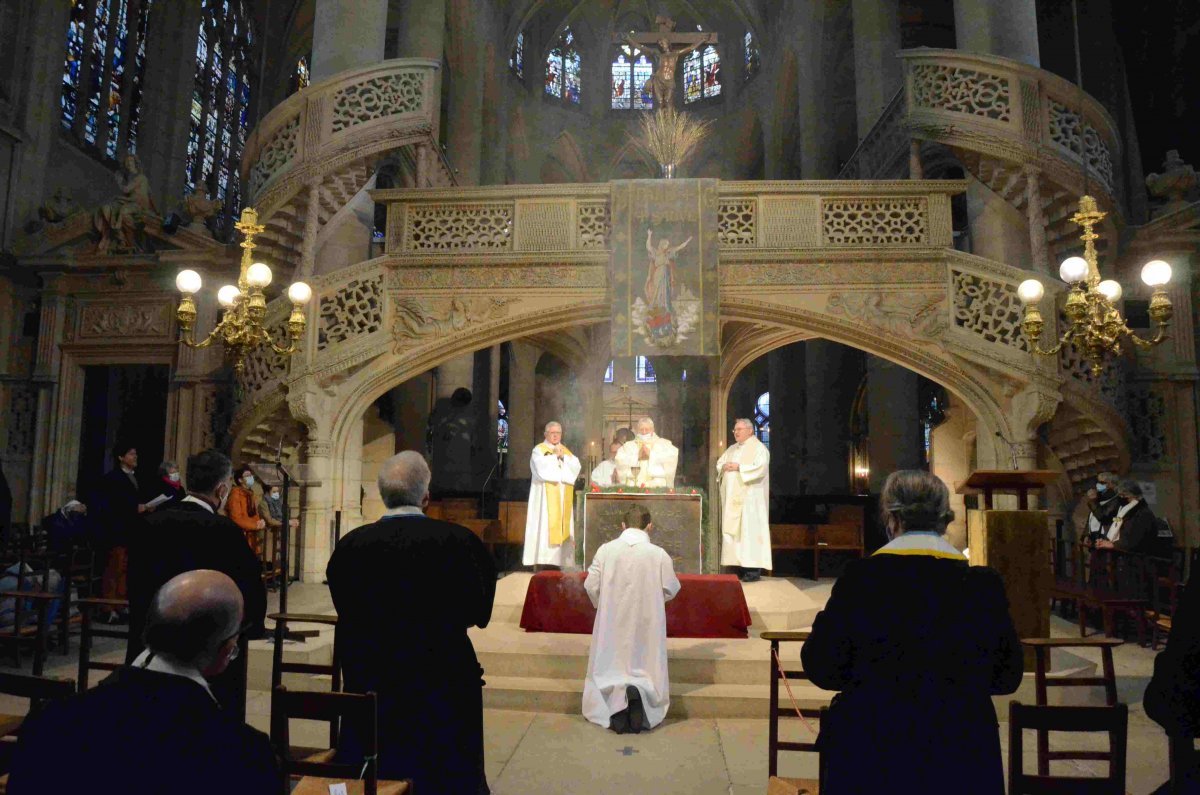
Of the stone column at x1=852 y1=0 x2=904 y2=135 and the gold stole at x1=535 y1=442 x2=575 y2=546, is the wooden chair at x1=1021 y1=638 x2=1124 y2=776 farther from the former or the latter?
the stone column at x1=852 y1=0 x2=904 y2=135

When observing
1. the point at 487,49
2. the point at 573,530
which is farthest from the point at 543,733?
the point at 487,49

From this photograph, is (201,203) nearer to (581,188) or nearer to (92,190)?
(92,190)

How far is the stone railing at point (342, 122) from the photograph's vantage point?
1007 centimetres

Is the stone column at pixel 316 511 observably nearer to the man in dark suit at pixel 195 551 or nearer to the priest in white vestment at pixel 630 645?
the priest in white vestment at pixel 630 645

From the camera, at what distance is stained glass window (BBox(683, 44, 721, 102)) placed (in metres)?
27.4

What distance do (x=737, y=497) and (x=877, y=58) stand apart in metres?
8.45

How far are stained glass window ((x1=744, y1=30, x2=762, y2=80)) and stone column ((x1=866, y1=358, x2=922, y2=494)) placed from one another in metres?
15.5

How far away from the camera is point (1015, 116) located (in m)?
9.41

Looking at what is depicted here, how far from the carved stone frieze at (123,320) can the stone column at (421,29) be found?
5900mm

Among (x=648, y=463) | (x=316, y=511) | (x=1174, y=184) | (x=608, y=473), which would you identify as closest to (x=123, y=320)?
(x=316, y=511)

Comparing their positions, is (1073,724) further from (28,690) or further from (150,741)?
(28,690)

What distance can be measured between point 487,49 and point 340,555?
18.6 meters

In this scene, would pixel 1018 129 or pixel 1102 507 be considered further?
pixel 1018 129

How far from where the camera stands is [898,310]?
378 inches
